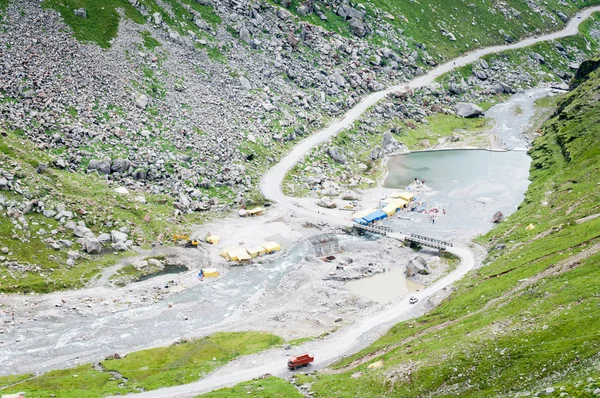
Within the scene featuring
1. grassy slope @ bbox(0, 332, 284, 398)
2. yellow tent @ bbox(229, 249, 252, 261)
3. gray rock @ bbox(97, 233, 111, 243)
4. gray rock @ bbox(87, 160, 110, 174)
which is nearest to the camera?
grassy slope @ bbox(0, 332, 284, 398)

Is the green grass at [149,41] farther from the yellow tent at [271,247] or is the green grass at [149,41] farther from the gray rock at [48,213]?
the yellow tent at [271,247]

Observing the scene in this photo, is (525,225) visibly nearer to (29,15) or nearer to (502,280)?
(502,280)

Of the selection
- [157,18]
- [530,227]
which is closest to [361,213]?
[530,227]

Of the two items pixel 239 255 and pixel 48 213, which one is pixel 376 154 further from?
pixel 48 213

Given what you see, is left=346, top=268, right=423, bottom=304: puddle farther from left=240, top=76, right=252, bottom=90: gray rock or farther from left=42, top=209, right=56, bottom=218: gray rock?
left=240, top=76, right=252, bottom=90: gray rock

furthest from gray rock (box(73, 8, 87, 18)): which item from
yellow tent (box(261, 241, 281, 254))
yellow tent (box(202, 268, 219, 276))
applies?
yellow tent (box(202, 268, 219, 276))

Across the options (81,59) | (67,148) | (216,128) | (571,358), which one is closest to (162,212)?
(67,148)
